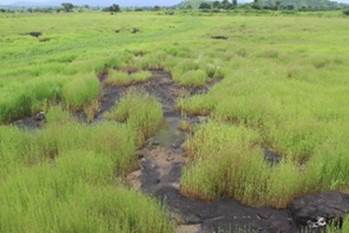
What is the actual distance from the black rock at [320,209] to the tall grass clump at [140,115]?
492 centimetres

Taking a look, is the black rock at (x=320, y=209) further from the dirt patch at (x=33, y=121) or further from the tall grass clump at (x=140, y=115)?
the dirt patch at (x=33, y=121)

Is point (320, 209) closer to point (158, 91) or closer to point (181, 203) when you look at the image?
point (181, 203)

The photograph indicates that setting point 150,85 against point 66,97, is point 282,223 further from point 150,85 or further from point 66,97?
point 150,85

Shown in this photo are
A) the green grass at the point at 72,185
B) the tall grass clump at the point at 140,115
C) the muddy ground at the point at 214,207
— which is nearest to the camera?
the green grass at the point at 72,185

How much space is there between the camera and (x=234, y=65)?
24.4 m

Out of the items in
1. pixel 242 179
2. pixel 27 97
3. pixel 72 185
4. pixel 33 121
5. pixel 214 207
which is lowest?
pixel 33 121

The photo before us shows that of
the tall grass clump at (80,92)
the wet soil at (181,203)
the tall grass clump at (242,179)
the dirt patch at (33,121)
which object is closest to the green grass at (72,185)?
the wet soil at (181,203)

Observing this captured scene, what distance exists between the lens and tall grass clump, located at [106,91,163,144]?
12.5 m

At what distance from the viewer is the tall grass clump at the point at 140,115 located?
492 inches

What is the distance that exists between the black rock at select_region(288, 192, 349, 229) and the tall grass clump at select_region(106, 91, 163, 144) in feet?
16.1

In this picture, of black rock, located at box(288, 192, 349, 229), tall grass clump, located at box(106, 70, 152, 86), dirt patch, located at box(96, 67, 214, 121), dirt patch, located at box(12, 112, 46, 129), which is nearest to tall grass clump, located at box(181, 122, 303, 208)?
black rock, located at box(288, 192, 349, 229)

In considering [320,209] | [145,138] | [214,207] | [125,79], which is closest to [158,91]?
[125,79]

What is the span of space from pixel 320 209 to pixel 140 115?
21.4 feet

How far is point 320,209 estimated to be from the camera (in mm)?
7395
